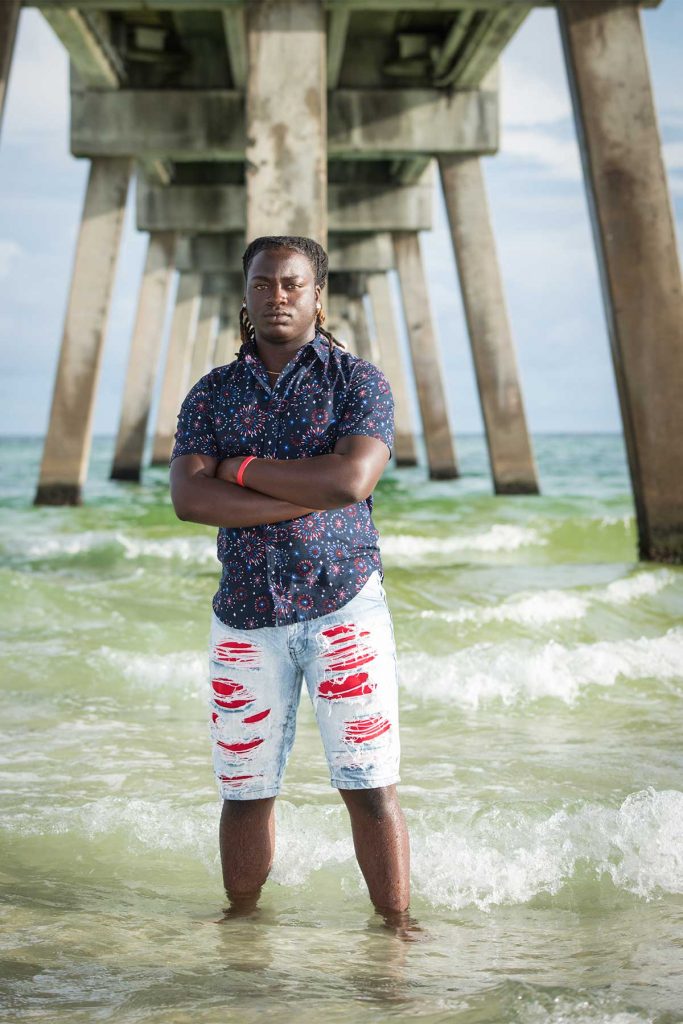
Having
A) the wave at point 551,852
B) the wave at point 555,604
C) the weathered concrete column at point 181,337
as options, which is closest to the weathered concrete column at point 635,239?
the wave at point 555,604

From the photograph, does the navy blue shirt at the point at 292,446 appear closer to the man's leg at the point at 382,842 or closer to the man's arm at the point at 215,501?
the man's arm at the point at 215,501

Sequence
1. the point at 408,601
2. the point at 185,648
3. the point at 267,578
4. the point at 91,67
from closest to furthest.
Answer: the point at 267,578 < the point at 185,648 < the point at 408,601 < the point at 91,67

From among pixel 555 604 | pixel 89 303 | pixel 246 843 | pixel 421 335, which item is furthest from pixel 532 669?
pixel 421 335

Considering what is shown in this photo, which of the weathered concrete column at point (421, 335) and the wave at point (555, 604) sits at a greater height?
the weathered concrete column at point (421, 335)

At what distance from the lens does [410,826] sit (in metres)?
3.63

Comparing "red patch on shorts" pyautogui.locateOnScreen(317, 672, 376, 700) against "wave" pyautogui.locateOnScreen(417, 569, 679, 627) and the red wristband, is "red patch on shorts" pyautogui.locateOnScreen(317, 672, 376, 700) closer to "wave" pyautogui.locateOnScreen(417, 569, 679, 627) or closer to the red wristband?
the red wristband

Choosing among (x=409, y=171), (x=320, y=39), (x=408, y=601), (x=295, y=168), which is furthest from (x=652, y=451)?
(x=409, y=171)

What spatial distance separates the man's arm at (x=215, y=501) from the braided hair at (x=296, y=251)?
0.34 metres

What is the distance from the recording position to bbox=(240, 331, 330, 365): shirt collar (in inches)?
107

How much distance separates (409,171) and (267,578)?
17.4 metres

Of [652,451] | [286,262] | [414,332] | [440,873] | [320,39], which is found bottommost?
[440,873]

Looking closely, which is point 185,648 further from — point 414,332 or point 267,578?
point 414,332

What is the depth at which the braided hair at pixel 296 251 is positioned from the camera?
2.72 m

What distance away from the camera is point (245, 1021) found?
7.50ft
